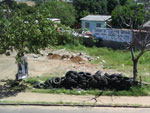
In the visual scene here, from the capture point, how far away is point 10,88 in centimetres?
977

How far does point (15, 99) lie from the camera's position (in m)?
8.55

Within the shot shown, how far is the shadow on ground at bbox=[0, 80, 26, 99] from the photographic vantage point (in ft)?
29.7

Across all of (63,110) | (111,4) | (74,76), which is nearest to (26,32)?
(74,76)

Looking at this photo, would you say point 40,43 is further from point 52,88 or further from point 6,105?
point 6,105

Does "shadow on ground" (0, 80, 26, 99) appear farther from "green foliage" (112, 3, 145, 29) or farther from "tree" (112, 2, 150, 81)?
"green foliage" (112, 3, 145, 29)

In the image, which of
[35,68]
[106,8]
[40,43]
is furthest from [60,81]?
[106,8]

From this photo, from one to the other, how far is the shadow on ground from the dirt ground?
1.37 m

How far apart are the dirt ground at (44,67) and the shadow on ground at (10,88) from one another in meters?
1.37

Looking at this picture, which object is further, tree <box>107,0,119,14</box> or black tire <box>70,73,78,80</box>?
tree <box>107,0,119,14</box>

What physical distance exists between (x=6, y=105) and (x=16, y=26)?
2.96 m

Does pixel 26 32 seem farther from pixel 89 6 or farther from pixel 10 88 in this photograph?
pixel 89 6

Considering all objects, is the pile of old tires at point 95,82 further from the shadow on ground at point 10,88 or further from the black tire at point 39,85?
the shadow on ground at point 10,88

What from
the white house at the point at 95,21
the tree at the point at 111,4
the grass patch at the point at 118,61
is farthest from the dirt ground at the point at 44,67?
the tree at the point at 111,4

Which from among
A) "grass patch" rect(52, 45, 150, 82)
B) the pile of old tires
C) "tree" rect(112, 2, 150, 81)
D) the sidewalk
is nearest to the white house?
"grass patch" rect(52, 45, 150, 82)
